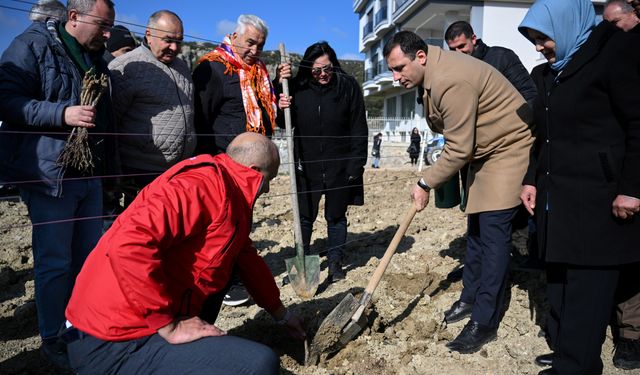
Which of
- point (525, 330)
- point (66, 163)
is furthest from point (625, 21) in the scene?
point (66, 163)

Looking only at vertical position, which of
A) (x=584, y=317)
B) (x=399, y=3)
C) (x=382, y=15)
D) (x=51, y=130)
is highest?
(x=382, y=15)

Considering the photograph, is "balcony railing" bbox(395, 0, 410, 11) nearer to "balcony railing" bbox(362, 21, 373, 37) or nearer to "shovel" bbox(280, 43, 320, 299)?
"balcony railing" bbox(362, 21, 373, 37)

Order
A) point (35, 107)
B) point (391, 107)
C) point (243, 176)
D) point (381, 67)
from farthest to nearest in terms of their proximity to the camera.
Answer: point (391, 107) → point (381, 67) → point (35, 107) → point (243, 176)

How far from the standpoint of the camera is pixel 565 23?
85.6 inches

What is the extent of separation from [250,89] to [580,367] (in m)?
2.71

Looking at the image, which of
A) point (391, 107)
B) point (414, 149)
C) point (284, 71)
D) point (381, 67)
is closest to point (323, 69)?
point (284, 71)

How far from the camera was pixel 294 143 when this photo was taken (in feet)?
13.5

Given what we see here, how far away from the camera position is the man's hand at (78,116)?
7.88 ft

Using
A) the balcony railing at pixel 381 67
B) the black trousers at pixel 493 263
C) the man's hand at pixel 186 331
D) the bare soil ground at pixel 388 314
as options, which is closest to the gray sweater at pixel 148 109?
the bare soil ground at pixel 388 314

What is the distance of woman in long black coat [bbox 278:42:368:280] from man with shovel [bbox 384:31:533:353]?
1.07 m

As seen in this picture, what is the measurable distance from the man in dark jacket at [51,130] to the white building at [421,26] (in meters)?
17.6

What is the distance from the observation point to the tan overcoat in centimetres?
270

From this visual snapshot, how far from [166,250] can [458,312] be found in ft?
7.21

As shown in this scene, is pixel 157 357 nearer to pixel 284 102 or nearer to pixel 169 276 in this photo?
pixel 169 276
